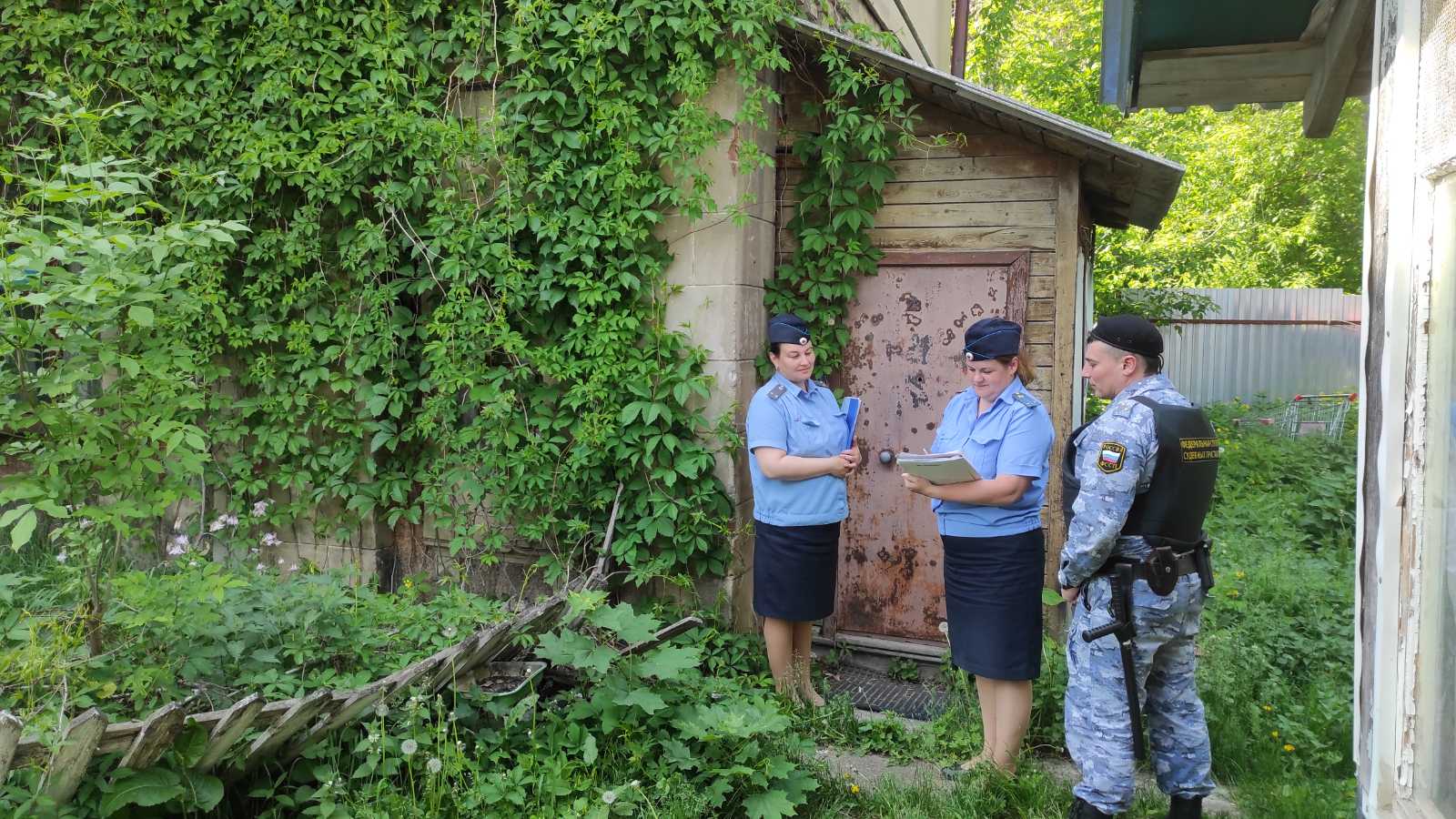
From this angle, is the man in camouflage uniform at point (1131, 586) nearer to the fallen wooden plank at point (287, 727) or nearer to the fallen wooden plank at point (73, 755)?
the fallen wooden plank at point (287, 727)

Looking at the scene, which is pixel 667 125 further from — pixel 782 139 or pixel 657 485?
pixel 657 485

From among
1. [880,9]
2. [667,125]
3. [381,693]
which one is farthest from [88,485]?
[880,9]

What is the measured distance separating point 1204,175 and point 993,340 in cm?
1864

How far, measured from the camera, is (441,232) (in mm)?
5281

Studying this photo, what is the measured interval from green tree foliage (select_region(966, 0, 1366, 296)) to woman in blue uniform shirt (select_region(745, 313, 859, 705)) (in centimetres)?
1066

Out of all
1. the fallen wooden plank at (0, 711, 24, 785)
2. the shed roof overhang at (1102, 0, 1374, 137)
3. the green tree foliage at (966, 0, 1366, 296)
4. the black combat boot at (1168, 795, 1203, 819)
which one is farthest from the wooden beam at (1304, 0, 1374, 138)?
the green tree foliage at (966, 0, 1366, 296)

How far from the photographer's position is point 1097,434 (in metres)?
3.17

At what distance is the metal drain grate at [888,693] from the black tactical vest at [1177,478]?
5.95 feet

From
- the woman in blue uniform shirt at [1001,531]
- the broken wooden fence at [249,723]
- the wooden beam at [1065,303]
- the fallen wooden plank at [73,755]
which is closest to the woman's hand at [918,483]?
the woman in blue uniform shirt at [1001,531]

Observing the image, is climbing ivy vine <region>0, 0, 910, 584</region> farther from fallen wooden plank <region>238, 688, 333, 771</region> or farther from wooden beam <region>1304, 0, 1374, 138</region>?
fallen wooden plank <region>238, 688, 333, 771</region>

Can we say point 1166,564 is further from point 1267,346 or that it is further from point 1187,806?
point 1267,346

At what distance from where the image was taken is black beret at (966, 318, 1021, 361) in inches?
147

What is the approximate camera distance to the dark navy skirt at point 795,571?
4367 millimetres

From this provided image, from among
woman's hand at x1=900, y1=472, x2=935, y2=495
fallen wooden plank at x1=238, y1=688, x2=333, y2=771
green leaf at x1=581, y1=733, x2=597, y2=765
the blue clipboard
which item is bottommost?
green leaf at x1=581, y1=733, x2=597, y2=765
